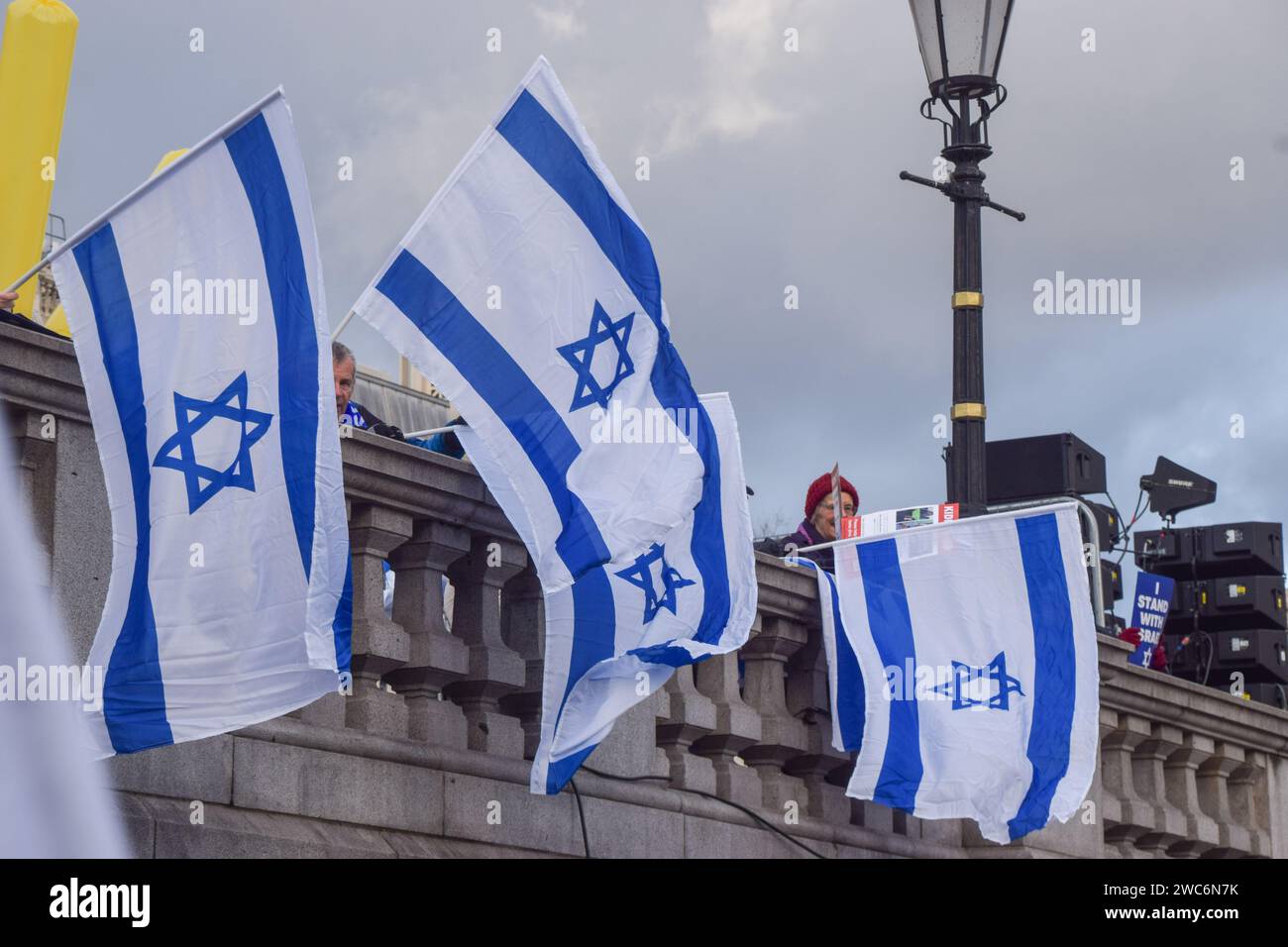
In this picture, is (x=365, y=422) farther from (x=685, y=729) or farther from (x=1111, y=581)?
(x=1111, y=581)

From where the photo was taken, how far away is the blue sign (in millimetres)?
20500

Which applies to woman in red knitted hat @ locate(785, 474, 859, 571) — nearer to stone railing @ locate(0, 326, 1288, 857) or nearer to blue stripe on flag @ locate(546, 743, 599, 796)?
stone railing @ locate(0, 326, 1288, 857)

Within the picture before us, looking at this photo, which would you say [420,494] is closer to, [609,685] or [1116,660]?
[609,685]

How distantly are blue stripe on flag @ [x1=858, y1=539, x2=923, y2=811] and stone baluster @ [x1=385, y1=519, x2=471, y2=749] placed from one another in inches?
107

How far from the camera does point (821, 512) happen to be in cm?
1294

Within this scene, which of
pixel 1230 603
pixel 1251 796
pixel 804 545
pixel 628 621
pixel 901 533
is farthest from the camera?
pixel 1230 603

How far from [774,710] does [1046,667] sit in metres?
1.49

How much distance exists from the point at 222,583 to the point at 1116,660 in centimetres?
709

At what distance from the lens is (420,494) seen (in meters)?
9.43

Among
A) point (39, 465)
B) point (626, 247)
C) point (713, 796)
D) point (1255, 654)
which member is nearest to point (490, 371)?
point (626, 247)

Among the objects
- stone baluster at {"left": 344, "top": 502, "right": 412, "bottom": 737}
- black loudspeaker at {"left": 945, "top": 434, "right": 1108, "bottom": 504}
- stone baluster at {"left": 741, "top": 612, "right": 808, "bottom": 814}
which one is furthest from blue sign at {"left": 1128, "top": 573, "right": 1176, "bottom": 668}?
stone baluster at {"left": 344, "top": 502, "right": 412, "bottom": 737}

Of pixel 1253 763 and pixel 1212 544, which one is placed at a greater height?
pixel 1212 544
